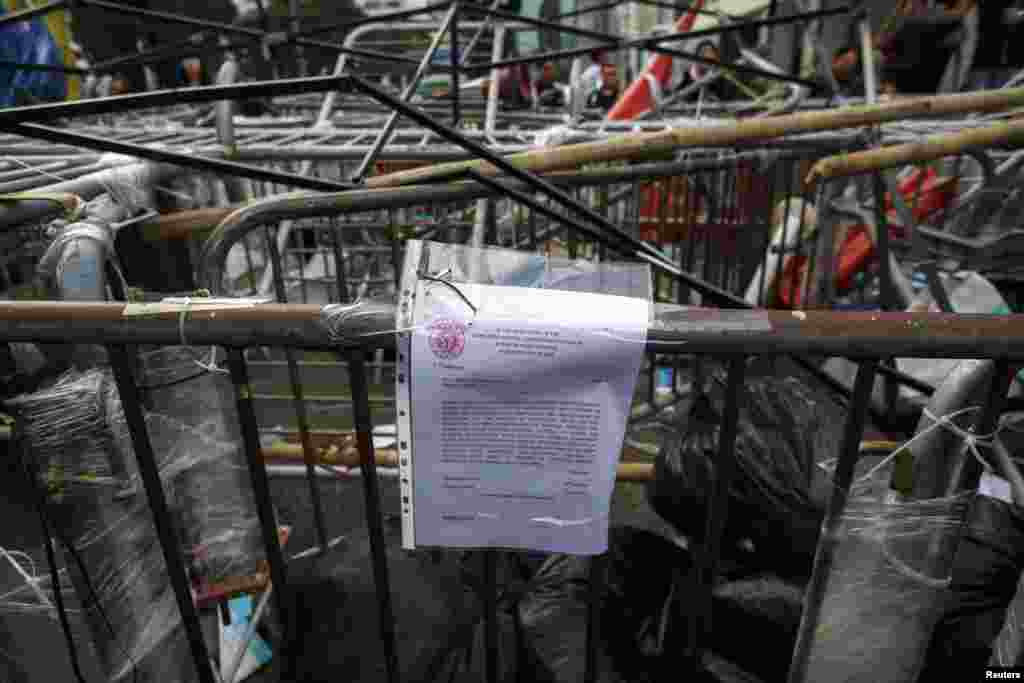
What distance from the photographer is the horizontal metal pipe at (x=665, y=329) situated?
88cm

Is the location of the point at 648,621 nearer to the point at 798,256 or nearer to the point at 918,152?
the point at 918,152

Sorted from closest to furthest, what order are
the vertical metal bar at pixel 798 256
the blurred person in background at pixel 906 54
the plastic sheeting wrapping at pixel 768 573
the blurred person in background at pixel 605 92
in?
the plastic sheeting wrapping at pixel 768 573 < the vertical metal bar at pixel 798 256 < the blurred person in background at pixel 605 92 < the blurred person in background at pixel 906 54

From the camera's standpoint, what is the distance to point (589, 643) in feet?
4.01

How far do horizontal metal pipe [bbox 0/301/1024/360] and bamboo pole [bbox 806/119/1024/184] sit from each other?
1.66 m

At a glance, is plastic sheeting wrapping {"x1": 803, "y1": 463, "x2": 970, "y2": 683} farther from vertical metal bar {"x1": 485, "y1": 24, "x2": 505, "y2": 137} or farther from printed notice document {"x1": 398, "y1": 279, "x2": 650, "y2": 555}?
vertical metal bar {"x1": 485, "y1": 24, "x2": 505, "y2": 137}

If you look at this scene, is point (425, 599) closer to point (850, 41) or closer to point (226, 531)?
point (226, 531)

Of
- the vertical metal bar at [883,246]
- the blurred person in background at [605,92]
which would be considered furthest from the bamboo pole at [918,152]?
the blurred person in background at [605,92]

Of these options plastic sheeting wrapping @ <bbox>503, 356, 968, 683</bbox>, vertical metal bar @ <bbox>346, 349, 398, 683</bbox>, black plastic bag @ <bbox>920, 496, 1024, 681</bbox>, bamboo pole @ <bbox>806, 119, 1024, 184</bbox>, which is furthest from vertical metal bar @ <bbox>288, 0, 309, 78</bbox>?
black plastic bag @ <bbox>920, 496, 1024, 681</bbox>

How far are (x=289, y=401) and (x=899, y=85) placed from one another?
989 centimetres

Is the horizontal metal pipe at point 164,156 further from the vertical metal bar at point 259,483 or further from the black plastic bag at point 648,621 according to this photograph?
the black plastic bag at point 648,621

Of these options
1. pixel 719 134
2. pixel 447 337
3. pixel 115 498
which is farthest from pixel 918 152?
pixel 115 498

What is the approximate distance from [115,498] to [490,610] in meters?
0.82

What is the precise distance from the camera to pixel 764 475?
1.46m

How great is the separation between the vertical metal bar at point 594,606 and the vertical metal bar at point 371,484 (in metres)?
0.40
